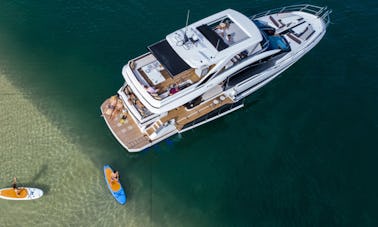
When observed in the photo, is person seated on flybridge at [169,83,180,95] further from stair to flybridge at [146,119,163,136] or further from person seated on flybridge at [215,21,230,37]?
person seated on flybridge at [215,21,230,37]

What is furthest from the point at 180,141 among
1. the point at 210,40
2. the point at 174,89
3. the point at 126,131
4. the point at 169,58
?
the point at 210,40

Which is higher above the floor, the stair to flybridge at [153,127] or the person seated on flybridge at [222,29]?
the person seated on flybridge at [222,29]

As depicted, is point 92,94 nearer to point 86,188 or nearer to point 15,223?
point 86,188

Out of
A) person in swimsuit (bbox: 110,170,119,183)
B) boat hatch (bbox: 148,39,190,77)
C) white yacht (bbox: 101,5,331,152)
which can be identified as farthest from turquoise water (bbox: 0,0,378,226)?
boat hatch (bbox: 148,39,190,77)

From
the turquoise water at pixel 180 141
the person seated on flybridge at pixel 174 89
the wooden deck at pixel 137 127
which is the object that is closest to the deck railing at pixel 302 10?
the turquoise water at pixel 180 141

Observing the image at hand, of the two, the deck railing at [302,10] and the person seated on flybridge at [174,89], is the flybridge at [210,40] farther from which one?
the deck railing at [302,10]
